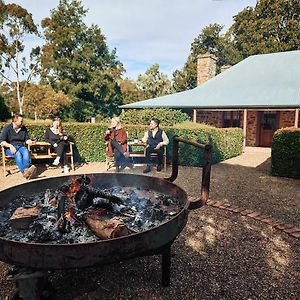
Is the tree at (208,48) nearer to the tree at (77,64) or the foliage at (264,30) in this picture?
the foliage at (264,30)

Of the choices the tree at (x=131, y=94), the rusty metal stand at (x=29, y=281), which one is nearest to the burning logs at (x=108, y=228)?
the rusty metal stand at (x=29, y=281)

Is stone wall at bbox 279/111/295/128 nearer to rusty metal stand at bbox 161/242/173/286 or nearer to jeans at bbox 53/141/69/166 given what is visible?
jeans at bbox 53/141/69/166

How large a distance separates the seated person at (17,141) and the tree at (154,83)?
122 ft

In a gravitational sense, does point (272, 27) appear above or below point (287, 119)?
above

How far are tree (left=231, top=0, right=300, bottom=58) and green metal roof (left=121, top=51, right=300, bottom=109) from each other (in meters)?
11.5

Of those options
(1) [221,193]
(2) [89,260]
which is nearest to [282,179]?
(1) [221,193]

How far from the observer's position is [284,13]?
28109mm

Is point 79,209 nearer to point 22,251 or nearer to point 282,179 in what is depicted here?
point 22,251

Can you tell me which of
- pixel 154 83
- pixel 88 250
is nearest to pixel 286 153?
pixel 88 250

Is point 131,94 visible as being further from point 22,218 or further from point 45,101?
point 22,218

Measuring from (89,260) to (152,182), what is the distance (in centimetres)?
157

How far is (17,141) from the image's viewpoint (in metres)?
6.03

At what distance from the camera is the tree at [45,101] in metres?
26.1

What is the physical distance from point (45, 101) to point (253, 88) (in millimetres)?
19591
